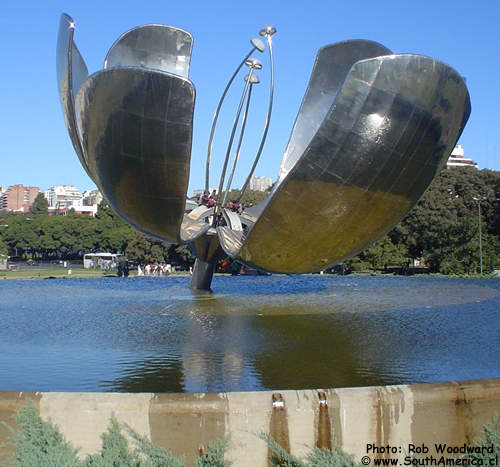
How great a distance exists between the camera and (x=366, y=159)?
398 inches

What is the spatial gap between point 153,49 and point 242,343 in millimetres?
7640

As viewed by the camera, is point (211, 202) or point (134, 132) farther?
point (211, 202)

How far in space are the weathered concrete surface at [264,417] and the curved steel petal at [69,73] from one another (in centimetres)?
809

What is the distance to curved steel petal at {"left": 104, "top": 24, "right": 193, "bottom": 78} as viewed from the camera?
13555 millimetres

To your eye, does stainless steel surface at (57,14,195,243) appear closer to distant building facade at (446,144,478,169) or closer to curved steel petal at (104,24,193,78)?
curved steel petal at (104,24,193,78)

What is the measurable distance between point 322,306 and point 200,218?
3551mm

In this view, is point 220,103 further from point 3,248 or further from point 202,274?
point 3,248

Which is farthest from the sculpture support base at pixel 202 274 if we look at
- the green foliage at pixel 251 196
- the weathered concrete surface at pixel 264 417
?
the green foliage at pixel 251 196

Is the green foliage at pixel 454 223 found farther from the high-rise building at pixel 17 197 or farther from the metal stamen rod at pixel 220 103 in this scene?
the high-rise building at pixel 17 197

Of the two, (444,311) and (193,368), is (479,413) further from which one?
(444,311)

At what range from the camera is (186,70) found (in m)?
13.9

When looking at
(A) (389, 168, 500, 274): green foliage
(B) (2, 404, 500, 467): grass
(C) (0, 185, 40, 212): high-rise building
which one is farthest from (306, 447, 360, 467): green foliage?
(C) (0, 185, 40, 212): high-rise building

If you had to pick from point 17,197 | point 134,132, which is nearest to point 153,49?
point 134,132

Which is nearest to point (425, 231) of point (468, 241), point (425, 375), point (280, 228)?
point (468, 241)
